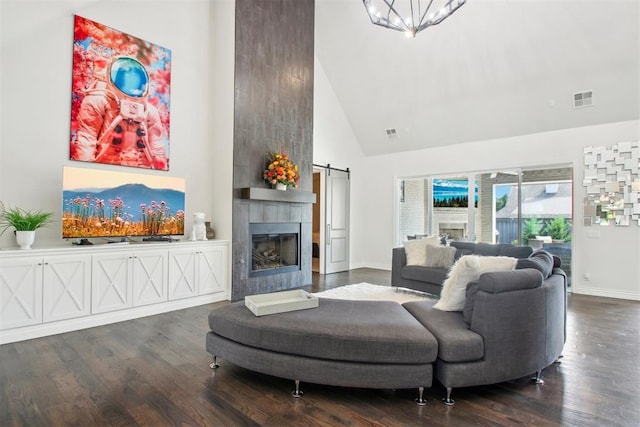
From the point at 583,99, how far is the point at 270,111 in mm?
4897

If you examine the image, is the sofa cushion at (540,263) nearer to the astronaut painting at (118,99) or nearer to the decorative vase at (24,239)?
the astronaut painting at (118,99)

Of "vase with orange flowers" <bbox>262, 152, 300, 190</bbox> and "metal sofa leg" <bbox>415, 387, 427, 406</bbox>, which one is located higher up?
"vase with orange flowers" <bbox>262, 152, 300, 190</bbox>

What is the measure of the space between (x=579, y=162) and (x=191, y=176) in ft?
20.7

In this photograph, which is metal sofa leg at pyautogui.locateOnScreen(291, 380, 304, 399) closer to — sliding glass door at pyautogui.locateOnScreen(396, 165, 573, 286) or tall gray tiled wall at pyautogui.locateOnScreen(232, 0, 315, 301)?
tall gray tiled wall at pyautogui.locateOnScreen(232, 0, 315, 301)

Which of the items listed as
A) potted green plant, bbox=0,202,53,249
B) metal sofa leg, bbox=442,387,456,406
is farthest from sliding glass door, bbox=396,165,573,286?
potted green plant, bbox=0,202,53,249

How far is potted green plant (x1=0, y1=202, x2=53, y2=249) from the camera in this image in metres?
3.54

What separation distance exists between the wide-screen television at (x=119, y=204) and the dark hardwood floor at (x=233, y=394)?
52.6 inches

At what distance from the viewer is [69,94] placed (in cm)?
414

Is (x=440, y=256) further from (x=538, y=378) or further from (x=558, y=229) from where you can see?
(x=538, y=378)

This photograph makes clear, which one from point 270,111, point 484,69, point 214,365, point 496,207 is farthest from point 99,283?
point 496,207

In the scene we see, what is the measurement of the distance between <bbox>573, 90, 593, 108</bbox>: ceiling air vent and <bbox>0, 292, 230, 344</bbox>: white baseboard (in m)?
6.34

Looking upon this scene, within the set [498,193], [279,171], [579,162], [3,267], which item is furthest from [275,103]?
[579,162]

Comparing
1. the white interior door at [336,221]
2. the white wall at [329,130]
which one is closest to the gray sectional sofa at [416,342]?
the white interior door at [336,221]

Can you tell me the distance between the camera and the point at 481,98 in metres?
6.32
